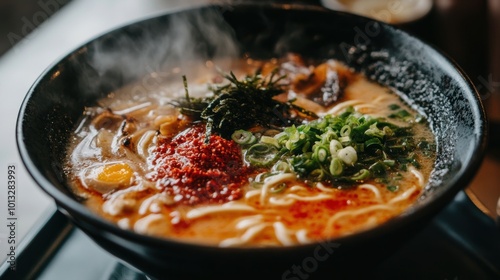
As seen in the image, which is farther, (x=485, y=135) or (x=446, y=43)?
(x=446, y=43)

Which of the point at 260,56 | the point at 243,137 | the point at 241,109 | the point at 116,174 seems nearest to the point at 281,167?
the point at 243,137

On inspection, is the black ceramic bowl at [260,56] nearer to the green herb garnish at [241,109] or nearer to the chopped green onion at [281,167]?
the green herb garnish at [241,109]

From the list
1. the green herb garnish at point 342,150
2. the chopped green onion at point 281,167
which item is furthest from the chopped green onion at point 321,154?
the chopped green onion at point 281,167

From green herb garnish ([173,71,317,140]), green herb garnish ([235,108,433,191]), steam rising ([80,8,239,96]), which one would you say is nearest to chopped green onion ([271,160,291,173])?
green herb garnish ([235,108,433,191])

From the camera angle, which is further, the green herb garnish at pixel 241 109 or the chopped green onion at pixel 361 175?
the green herb garnish at pixel 241 109

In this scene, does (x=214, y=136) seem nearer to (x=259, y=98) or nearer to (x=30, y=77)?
(x=259, y=98)

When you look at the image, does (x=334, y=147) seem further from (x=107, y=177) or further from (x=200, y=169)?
(x=107, y=177)

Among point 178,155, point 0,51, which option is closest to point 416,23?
point 178,155
